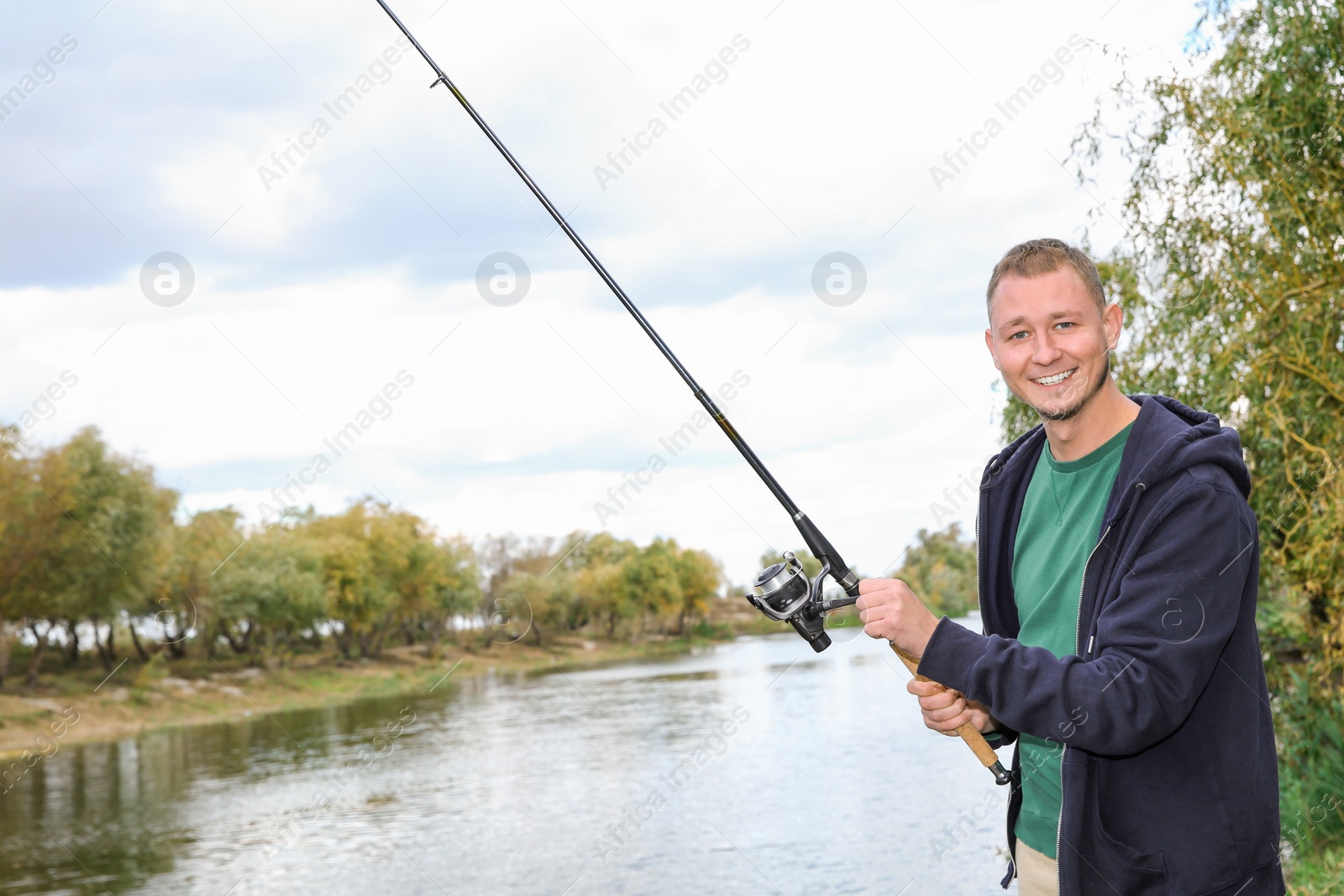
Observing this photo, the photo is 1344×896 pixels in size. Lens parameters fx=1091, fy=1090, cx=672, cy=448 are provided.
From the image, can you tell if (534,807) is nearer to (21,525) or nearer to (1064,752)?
(1064,752)

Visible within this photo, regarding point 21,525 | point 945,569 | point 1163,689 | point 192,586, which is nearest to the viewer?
point 1163,689

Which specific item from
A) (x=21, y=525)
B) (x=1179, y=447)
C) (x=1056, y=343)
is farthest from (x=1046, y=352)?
(x=21, y=525)

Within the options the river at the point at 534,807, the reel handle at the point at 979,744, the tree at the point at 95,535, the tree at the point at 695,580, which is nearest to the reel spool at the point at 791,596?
the reel handle at the point at 979,744

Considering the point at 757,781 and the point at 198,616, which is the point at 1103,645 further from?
the point at 198,616

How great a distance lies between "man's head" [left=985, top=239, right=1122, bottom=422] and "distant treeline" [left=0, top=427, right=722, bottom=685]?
3307cm

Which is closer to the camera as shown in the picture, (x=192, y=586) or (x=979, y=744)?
(x=979, y=744)

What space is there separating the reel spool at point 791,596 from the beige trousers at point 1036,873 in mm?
546

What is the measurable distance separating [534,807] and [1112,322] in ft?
55.8

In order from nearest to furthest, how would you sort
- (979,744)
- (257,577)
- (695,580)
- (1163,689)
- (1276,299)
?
(1163,689)
(979,744)
(1276,299)
(257,577)
(695,580)

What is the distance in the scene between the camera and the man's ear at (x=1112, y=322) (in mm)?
1951

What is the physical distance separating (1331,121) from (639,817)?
43.4 ft

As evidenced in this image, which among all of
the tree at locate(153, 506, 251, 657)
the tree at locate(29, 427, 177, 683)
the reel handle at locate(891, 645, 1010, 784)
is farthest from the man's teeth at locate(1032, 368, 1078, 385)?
the tree at locate(153, 506, 251, 657)

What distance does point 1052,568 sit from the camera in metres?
2.00

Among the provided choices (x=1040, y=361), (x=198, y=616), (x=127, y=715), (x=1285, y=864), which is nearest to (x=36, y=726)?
(x=127, y=715)
